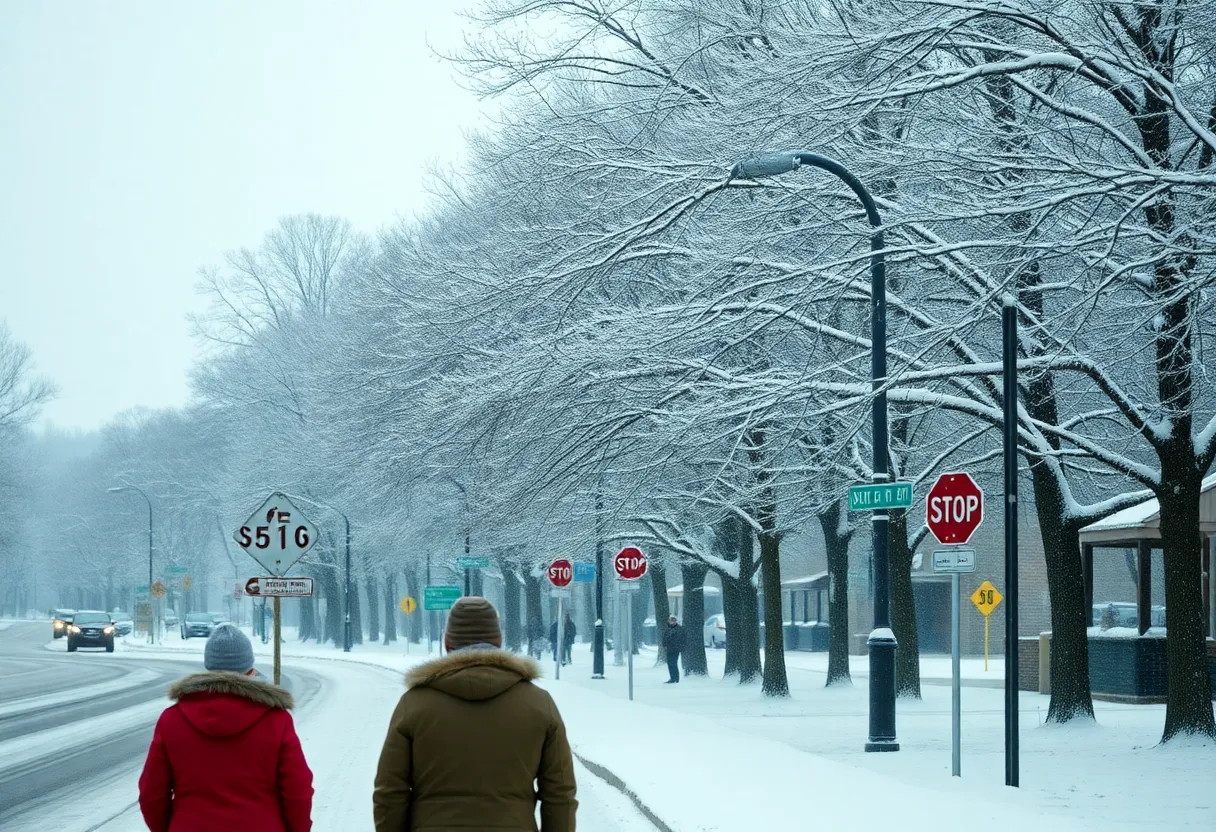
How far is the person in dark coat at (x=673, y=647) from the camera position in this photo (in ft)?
128

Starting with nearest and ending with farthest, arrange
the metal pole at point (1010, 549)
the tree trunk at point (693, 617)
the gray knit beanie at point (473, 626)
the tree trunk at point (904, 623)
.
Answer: the gray knit beanie at point (473, 626) → the metal pole at point (1010, 549) → the tree trunk at point (904, 623) → the tree trunk at point (693, 617)

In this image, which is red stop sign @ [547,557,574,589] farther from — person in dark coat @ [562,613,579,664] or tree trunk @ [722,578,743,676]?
person in dark coat @ [562,613,579,664]

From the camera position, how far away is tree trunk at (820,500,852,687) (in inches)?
1358

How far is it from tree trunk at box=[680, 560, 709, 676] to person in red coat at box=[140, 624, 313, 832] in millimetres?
35190

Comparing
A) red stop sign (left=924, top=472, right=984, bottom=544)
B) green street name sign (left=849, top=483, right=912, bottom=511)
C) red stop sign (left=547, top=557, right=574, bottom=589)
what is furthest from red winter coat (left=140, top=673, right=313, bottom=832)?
red stop sign (left=547, top=557, right=574, bottom=589)

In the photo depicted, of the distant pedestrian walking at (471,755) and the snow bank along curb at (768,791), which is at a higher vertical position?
the distant pedestrian walking at (471,755)

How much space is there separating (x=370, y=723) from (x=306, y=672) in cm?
2359

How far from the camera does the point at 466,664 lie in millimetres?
5297

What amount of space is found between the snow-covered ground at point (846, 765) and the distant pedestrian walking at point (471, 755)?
631 centimetres

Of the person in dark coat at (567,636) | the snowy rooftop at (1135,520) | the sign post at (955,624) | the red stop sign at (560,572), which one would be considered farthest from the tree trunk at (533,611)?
the sign post at (955,624)

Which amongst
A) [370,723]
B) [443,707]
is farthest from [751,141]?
[443,707]

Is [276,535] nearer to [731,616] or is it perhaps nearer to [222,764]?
[222,764]

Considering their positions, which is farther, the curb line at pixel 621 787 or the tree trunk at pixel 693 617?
the tree trunk at pixel 693 617

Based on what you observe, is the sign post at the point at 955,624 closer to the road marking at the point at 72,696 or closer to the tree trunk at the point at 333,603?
the road marking at the point at 72,696
